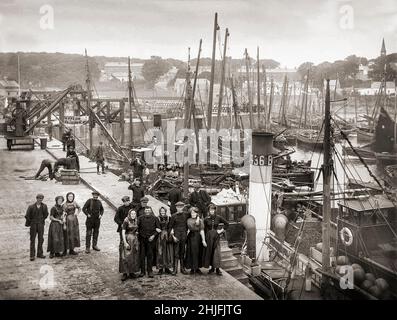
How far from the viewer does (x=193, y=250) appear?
9203 millimetres

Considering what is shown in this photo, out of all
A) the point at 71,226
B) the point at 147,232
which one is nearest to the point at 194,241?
the point at 147,232

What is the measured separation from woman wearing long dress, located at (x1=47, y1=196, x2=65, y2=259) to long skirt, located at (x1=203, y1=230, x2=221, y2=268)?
3.26 m

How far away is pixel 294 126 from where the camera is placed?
76.6m

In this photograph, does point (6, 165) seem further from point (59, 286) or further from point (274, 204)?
point (59, 286)

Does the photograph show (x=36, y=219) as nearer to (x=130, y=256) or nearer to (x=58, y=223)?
(x=58, y=223)

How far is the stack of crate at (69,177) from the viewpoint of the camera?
18.6 m

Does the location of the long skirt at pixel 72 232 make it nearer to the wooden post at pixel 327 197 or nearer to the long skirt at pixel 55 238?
the long skirt at pixel 55 238

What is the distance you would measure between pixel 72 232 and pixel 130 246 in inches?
78.0

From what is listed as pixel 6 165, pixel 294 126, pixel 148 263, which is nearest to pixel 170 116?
pixel 294 126

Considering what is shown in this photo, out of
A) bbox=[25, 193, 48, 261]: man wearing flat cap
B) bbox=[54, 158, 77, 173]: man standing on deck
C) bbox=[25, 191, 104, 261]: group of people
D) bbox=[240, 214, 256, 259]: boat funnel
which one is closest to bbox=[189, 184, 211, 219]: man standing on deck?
bbox=[240, 214, 256, 259]: boat funnel

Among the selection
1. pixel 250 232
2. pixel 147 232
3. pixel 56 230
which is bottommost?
pixel 250 232

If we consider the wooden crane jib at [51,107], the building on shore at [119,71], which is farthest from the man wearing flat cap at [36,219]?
the building on shore at [119,71]

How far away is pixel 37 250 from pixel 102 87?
101 m

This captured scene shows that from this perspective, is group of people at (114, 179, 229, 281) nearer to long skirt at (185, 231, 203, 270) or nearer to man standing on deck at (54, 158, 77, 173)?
long skirt at (185, 231, 203, 270)
